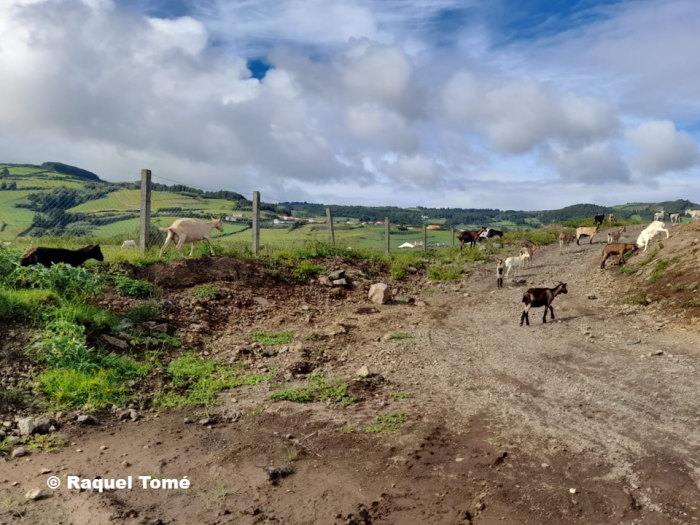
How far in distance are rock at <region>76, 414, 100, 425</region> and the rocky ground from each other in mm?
48

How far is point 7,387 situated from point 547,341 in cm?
848

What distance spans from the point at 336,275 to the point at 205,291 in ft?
14.8

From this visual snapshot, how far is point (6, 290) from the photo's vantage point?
8.01m

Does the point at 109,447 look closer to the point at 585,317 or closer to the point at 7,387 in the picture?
the point at 7,387

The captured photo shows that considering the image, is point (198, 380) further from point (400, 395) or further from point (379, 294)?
point (379, 294)

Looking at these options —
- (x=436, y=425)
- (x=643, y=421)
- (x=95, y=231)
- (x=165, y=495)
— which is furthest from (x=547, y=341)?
(x=95, y=231)

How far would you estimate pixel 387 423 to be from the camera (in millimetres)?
5340

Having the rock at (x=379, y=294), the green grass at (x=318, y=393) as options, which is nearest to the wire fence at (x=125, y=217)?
the rock at (x=379, y=294)

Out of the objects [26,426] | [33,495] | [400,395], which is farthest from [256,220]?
[33,495]

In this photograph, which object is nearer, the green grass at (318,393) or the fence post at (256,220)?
the green grass at (318,393)

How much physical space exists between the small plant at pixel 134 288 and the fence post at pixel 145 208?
240 cm

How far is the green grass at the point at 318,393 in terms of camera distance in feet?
19.8

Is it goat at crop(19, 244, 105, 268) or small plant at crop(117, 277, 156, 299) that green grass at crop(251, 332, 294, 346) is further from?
goat at crop(19, 244, 105, 268)

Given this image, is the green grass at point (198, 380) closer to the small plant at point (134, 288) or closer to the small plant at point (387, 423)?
the small plant at point (387, 423)
